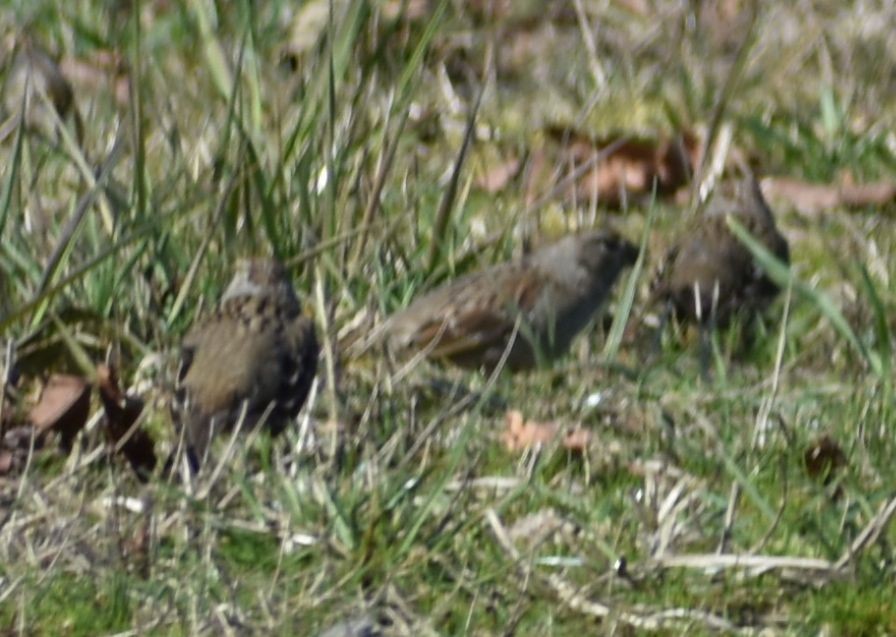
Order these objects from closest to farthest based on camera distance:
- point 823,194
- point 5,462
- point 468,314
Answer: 1. point 5,462
2. point 468,314
3. point 823,194

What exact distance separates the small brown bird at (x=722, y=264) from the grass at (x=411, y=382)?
147mm

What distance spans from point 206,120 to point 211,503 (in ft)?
6.77

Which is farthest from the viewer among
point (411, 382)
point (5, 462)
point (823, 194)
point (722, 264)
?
point (823, 194)

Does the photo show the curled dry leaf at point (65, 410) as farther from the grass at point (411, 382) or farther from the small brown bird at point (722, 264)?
the small brown bird at point (722, 264)

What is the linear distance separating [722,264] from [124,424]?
2.45 m

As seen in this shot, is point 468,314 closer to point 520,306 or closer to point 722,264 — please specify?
point 520,306

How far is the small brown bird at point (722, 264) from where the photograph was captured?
21.2 feet

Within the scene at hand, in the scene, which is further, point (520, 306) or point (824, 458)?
point (520, 306)

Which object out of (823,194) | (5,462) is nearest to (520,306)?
(823,194)

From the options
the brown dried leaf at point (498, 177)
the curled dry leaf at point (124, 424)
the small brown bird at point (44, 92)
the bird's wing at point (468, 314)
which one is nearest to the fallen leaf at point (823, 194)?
the brown dried leaf at point (498, 177)

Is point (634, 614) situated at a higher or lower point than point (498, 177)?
higher

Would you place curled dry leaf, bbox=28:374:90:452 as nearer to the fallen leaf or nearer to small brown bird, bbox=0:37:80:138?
small brown bird, bbox=0:37:80:138

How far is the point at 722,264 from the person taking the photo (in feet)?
22.2

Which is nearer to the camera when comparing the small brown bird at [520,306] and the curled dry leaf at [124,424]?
the curled dry leaf at [124,424]
